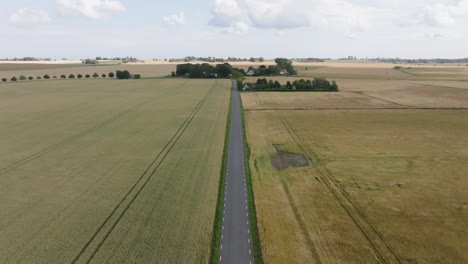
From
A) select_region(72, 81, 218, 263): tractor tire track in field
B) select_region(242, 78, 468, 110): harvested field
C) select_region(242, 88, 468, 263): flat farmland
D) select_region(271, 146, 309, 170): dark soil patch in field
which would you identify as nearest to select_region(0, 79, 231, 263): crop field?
select_region(72, 81, 218, 263): tractor tire track in field

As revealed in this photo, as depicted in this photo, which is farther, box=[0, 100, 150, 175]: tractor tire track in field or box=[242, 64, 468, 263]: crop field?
box=[0, 100, 150, 175]: tractor tire track in field

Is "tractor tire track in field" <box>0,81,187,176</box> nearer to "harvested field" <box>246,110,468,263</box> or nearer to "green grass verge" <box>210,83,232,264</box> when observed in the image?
"green grass verge" <box>210,83,232,264</box>

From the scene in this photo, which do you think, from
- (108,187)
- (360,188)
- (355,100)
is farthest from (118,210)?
(355,100)

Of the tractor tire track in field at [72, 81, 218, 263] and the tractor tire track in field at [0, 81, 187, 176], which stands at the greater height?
the tractor tire track in field at [0, 81, 187, 176]

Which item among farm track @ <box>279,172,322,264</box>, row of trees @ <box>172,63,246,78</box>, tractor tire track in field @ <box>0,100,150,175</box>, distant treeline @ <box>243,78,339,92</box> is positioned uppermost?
row of trees @ <box>172,63,246,78</box>


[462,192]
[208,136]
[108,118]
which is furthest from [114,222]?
[108,118]

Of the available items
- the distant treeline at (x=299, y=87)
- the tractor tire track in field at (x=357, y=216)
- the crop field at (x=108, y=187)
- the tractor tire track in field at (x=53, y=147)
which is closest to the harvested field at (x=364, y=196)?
the tractor tire track in field at (x=357, y=216)

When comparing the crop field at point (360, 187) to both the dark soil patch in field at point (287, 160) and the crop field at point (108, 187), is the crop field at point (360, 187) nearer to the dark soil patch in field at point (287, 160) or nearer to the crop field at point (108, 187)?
the dark soil patch in field at point (287, 160)
